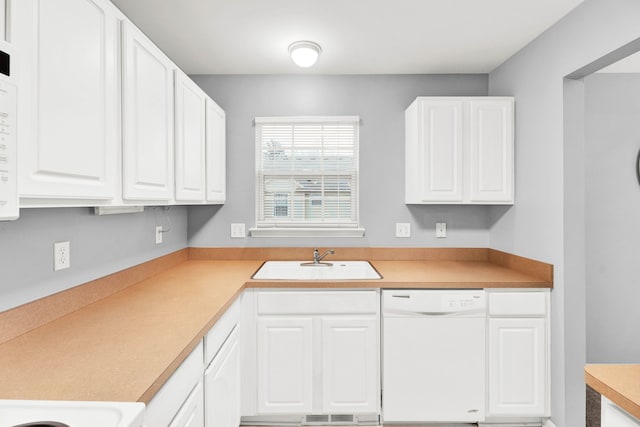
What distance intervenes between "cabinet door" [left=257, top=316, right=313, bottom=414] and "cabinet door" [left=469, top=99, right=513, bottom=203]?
1.54m

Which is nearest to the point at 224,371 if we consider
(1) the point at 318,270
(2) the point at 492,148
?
(1) the point at 318,270

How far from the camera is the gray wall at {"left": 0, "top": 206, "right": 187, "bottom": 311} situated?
119 cm

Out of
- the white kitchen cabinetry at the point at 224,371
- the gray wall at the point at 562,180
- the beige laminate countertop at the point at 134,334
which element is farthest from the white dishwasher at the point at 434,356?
the white kitchen cabinetry at the point at 224,371

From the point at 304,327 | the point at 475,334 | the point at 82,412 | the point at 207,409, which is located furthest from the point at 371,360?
the point at 82,412

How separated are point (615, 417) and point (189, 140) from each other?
2.04m

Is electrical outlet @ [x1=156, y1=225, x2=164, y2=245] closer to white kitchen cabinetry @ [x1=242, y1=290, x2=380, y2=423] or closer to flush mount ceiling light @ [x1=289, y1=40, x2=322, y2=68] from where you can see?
white kitchen cabinetry @ [x1=242, y1=290, x2=380, y2=423]

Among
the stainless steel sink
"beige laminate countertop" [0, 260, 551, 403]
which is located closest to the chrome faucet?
the stainless steel sink

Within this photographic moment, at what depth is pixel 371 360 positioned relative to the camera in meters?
2.08

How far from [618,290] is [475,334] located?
1.50 metres

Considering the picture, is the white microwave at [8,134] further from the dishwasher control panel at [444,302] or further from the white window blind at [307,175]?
the white window blind at [307,175]

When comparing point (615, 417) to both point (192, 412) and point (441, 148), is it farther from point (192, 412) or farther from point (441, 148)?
point (441, 148)

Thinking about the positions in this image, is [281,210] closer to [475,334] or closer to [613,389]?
[475,334]

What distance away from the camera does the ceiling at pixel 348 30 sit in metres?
1.83

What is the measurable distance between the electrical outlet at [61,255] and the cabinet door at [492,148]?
2.37 metres
